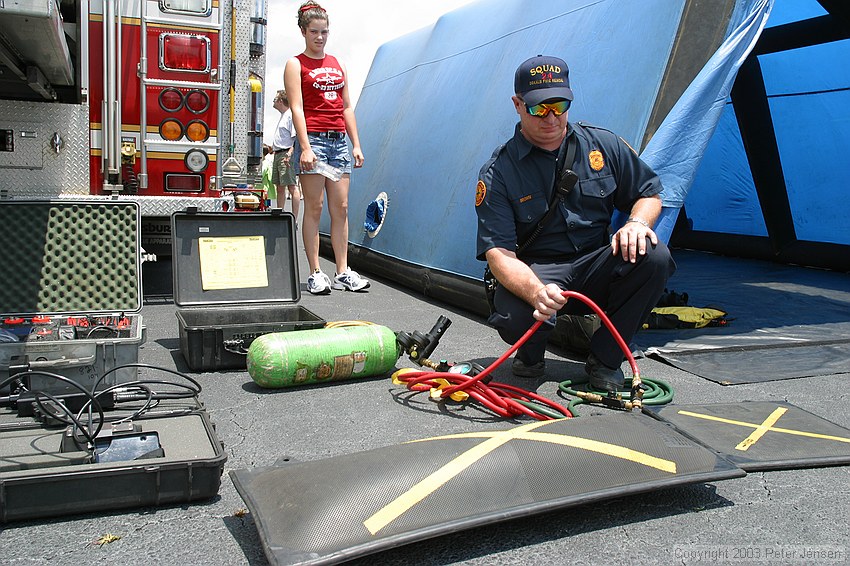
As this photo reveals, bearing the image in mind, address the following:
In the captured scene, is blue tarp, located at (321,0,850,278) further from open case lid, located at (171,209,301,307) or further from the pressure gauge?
the pressure gauge

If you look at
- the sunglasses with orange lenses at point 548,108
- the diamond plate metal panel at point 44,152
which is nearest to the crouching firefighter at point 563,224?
the sunglasses with orange lenses at point 548,108

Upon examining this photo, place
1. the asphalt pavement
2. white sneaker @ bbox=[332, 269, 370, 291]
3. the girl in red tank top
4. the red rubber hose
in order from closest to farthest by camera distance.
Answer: the asphalt pavement → the red rubber hose → the girl in red tank top → white sneaker @ bbox=[332, 269, 370, 291]

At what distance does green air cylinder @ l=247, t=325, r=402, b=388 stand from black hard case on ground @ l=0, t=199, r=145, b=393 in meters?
0.52

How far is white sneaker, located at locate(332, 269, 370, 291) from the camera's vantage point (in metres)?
6.10

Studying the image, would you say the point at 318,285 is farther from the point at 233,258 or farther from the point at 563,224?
the point at 563,224

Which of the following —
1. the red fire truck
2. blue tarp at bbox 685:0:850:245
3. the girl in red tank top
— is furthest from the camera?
blue tarp at bbox 685:0:850:245

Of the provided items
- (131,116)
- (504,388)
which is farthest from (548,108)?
(131,116)

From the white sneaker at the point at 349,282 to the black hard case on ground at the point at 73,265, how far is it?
2.70m

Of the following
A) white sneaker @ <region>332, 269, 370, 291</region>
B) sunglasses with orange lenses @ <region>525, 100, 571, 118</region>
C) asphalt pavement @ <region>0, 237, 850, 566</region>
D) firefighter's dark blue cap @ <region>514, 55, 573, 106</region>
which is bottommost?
asphalt pavement @ <region>0, 237, 850, 566</region>

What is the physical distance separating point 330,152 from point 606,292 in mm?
2873

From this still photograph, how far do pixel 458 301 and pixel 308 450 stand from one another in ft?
8.80

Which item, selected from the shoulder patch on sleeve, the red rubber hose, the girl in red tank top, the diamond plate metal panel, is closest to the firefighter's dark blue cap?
the shoulder patch on sleeve

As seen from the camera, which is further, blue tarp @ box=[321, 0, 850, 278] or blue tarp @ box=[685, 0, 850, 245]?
blue tarp @ box=[685, 0, 850, 245]

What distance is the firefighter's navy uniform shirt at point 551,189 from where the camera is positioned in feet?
11.5
